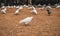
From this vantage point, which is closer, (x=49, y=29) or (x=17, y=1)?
(x=49, y=29)

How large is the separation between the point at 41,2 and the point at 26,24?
1567 centimetres

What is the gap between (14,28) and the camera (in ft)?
27.7

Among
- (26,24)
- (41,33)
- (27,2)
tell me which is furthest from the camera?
(27,2)

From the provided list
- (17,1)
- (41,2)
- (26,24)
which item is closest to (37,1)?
(41,2)

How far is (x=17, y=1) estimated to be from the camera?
82.4 ft

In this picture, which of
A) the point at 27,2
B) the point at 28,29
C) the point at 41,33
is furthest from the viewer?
the point at 27,2

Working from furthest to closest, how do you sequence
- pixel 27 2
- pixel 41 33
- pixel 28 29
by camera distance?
pixel 27 2 → pixel 28 29 → pixel 41 33

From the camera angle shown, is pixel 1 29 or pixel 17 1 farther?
pixel 17 1

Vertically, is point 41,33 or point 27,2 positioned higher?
point 41,33

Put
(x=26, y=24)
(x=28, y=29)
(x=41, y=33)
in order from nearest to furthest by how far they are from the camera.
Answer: (x=41, y=33), (x=28, y=29), (x=26, y=24)

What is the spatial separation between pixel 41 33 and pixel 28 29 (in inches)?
29.1

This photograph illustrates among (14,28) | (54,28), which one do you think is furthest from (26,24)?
(54,28)

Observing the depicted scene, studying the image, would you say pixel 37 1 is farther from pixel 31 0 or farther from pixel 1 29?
pixel 1 29

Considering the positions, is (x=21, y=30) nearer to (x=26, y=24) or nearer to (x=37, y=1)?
(x=26, y=24)
